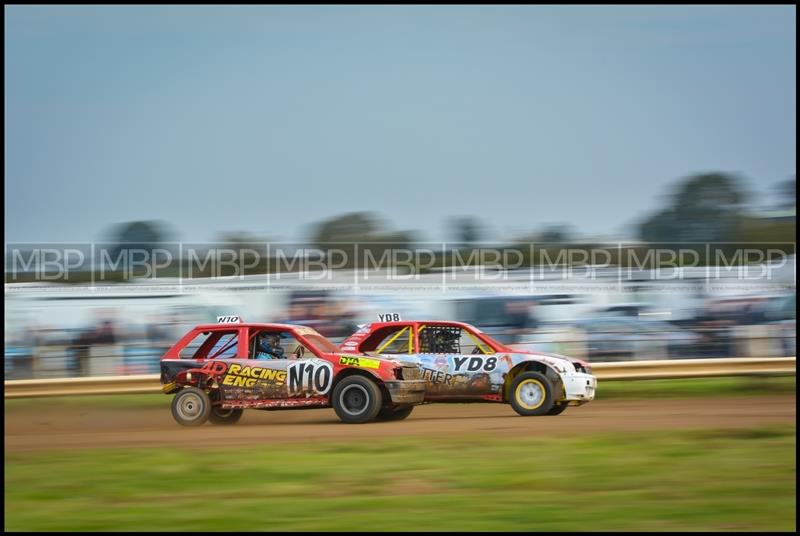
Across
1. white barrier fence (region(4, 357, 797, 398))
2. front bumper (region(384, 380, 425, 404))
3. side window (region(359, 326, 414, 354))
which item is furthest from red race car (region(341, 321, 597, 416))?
white barrier fence (region(4, 357, 797, 398))

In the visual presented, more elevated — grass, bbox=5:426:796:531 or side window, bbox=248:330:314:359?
side window, bbox=248:330:314:359

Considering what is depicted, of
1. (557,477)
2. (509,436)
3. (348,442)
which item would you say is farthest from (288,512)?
(509,436)

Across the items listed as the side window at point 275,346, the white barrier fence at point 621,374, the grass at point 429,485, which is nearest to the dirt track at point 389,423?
the grass at point 429,485

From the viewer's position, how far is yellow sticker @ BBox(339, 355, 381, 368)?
12.4 metres

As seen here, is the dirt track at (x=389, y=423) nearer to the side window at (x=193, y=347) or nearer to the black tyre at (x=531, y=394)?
the black tyre at (x=531, y=394)

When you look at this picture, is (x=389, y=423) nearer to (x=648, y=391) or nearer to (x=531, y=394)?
(x=531, y=394)

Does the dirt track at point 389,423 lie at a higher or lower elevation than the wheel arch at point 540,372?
lower

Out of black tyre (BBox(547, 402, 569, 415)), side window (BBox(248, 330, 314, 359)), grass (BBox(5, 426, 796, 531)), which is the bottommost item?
grass (BBox(5, 426, 796, 531))

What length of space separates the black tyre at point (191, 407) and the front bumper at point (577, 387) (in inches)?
178

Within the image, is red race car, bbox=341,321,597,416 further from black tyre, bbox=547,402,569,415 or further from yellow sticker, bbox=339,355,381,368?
yellow sticker, bbox=339,355,381,368

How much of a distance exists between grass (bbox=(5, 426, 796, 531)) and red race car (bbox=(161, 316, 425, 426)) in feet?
5.72

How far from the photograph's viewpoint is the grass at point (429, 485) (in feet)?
22.9

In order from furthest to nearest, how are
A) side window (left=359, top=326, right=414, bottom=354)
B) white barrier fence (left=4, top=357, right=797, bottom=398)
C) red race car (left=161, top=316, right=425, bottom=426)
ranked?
1. white barrier fence (left=4, top=357, right=797, bottom=398)
2. side window (left=359, top=326, right=414, bottom=354)
3. red race car (left=161, top=316, right=425, bottom=426)

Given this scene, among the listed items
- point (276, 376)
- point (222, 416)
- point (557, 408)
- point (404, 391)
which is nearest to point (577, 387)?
point (557, 408)
